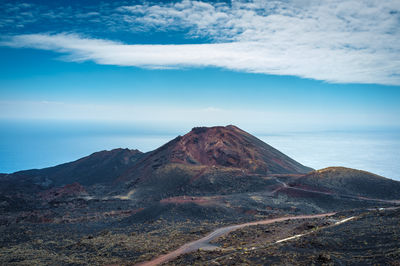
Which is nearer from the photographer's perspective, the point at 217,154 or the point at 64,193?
the point at 64,193

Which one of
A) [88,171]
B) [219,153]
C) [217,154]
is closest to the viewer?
[217,154]

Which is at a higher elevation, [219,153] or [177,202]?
[219,153]

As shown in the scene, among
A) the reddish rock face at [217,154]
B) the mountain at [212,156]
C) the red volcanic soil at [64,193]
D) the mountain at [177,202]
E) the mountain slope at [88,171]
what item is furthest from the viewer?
the mountain slope at [88,171]

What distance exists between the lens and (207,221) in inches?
1351

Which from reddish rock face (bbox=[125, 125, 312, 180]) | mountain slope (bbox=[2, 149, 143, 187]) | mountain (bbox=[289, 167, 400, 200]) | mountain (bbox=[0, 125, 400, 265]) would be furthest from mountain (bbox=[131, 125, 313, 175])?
mountain (bbox=[289, 167, 400, 200])

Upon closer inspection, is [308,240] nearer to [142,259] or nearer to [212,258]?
[212,258]

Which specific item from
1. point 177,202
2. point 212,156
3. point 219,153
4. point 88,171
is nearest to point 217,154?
point 219,153

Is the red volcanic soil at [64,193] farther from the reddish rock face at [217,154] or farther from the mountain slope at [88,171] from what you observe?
the mountain slope at [88,171]

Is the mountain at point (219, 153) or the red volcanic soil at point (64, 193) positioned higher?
the mountain at point (219, 153)

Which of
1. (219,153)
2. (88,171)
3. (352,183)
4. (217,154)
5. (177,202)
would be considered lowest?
(352,183)

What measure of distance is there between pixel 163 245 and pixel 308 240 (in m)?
11.7

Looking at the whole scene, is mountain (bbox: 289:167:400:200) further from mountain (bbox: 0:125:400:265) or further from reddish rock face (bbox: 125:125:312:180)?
reddish rock face (bbox: 125:125:312:180)

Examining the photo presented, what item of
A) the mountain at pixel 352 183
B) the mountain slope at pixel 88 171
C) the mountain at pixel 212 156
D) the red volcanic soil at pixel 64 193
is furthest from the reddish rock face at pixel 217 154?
the mountain at pixel 352 183

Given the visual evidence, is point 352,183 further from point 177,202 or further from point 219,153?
point 177,202
